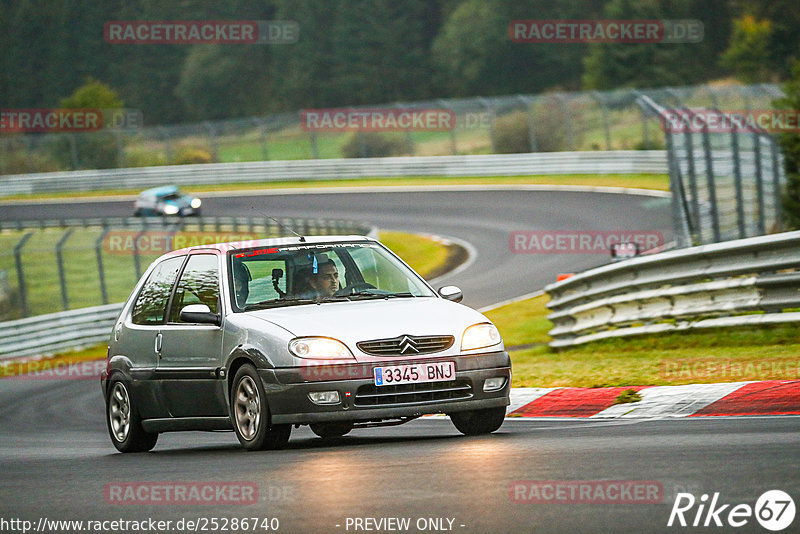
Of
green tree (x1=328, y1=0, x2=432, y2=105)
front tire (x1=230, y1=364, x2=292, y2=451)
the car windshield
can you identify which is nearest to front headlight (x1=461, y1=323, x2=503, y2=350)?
the car windshield

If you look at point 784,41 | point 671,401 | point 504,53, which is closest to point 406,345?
point 671,401

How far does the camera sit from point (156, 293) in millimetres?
10531

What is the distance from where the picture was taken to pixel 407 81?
97.6 m

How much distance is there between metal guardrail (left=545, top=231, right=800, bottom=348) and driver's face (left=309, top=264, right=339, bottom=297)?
15.9ft

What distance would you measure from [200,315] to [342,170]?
47.7m

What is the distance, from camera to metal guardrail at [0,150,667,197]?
153ft

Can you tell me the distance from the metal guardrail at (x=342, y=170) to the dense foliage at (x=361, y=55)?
95.4ft

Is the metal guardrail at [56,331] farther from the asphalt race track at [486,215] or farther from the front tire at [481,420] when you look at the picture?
the front tire at [481,420]

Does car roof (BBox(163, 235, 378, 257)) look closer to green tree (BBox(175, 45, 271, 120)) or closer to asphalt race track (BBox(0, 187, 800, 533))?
asphalt race track (BBox(0, 187, 800, 533))

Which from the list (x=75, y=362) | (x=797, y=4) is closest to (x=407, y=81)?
(x=797, y=4)

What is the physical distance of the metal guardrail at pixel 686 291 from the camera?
41.7 ft

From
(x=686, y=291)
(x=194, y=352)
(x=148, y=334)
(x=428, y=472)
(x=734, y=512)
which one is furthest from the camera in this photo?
(x=686, y=291)

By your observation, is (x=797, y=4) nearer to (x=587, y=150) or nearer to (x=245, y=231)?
(x=587, y=150)

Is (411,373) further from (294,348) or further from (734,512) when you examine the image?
(734,512)
